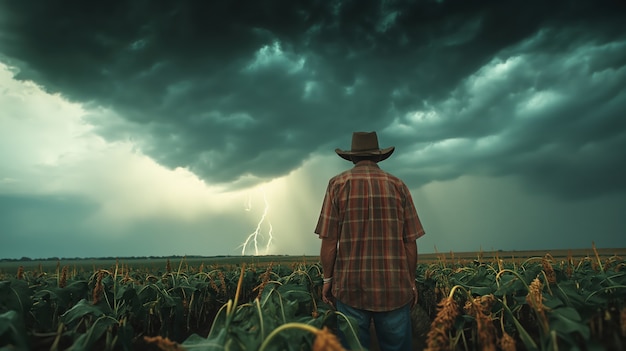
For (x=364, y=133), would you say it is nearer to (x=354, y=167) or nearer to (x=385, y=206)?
(x=354, y=167)

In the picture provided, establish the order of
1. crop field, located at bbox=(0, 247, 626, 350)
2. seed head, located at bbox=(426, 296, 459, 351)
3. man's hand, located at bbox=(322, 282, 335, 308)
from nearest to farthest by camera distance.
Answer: seed head, located at bbox=(426, 296, 459, 351) < crop field, located at bbox=(0, 247, 626, 350) < man's hand, located at bbox=(322, 282, 335, 308)

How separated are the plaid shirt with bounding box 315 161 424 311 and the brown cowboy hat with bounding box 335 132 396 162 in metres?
0.23

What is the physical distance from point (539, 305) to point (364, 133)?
2.59m

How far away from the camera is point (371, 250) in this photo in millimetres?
4348

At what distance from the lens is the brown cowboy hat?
189 inches

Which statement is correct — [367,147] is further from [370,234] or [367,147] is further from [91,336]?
[91,336]

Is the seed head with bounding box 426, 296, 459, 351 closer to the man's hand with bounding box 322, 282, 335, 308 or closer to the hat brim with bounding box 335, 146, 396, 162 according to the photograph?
the man's hand with bounding box 322, 282, 335, 308

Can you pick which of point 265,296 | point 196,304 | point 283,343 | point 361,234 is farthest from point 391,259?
point 196,304

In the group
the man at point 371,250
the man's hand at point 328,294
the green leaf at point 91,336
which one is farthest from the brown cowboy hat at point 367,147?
the green leaf at point 91,336

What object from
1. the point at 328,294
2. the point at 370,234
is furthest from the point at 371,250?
the point at 328,294

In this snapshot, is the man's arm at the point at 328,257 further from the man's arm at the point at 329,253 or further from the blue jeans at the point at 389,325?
the blue jeans at the point at 389,325

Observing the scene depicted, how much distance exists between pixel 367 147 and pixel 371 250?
1240 mm

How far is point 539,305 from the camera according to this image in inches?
124

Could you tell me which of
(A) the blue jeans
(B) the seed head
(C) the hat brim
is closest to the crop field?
(B) the seed head
